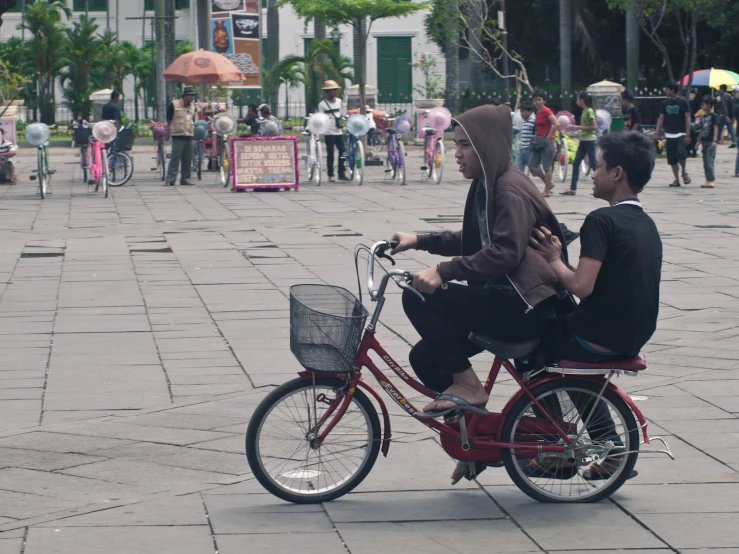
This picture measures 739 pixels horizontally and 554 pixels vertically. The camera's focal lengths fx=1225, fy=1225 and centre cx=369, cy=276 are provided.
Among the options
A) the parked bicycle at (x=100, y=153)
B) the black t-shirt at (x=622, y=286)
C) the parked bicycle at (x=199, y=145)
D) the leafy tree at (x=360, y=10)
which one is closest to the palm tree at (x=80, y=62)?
the leafy tree at (x=360, y=10)

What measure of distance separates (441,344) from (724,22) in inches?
1331

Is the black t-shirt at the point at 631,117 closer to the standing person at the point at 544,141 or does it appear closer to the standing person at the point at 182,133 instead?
the standing person at the point at 544,141

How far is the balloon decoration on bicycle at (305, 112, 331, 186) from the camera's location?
20.8 meters

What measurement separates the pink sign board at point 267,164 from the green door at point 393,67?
97.7 ft

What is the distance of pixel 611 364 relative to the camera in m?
4.85

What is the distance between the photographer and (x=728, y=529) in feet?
15.1

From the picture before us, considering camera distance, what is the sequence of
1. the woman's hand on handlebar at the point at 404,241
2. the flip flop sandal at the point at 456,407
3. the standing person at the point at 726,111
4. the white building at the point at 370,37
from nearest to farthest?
1. the flip flop sandal at the point at 456,407
2. the woman's hand on handlebar at the point at 404,241
3. the standing person at the point at 726,111
4. the white building at the point at 370,37

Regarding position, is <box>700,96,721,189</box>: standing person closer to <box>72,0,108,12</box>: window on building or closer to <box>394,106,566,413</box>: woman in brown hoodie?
<box>394,106,566,413</box>: woman in brown hoodie

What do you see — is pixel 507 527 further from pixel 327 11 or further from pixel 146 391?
pixel 327 11

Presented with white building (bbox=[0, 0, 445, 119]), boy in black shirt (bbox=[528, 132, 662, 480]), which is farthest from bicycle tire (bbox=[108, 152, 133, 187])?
white building (bbox=[0, 0, 445, 119])

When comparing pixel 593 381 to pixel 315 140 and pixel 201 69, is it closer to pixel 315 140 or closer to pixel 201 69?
pixel 315 140

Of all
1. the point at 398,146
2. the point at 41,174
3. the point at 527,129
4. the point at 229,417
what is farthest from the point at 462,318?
the point at 398,146

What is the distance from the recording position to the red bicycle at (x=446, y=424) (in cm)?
482

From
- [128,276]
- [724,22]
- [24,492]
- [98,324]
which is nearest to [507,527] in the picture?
[24,492]
